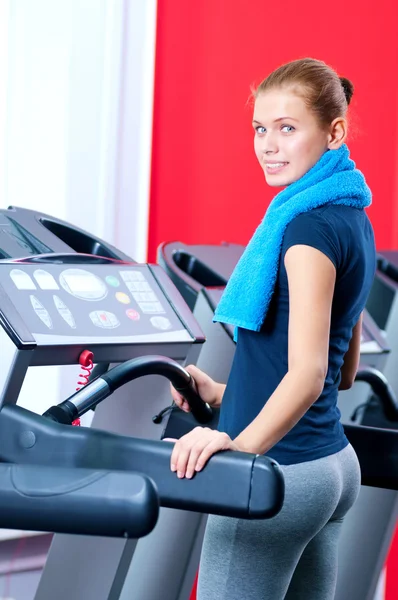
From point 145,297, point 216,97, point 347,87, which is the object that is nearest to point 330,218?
point 347,87

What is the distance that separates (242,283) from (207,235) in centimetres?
161

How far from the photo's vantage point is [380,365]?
2209 millimetres

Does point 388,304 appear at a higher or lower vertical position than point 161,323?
lower

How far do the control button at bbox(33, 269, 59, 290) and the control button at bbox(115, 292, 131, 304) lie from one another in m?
0.12

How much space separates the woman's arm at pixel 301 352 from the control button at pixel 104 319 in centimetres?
41

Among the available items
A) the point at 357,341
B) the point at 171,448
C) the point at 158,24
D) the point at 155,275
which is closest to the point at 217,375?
the point at 155,275

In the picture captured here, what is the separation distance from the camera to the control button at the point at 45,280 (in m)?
1.46

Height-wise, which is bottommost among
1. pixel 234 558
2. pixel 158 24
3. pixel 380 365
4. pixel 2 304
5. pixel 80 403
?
pixel 380 365

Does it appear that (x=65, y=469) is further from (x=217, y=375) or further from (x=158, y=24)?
(x=158, y=24)

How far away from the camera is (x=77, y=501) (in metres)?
1.04

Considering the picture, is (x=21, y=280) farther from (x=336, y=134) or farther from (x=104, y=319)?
(x=336, y=134)

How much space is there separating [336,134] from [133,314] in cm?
49

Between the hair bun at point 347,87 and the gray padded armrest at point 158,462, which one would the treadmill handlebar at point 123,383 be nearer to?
the gray padded armrest at point 158,462

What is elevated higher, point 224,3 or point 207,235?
point 224,3
